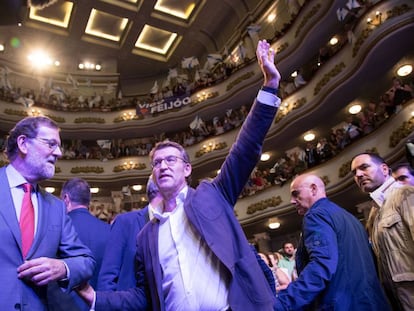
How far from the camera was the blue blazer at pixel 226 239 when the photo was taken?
75.5 inches

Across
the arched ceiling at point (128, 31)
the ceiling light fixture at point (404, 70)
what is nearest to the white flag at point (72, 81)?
the arched ceiling at point (128, 31)

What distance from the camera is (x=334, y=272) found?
2785mm

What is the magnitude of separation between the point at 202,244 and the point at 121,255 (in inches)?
36.4

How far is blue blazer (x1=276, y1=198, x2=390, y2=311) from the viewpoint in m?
2.69

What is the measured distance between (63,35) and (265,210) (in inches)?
646

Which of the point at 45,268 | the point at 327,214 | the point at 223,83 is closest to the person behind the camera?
the point at 45,268

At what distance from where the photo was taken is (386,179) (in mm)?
3590

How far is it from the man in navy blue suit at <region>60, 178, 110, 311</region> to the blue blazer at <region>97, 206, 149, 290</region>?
0.71 metres

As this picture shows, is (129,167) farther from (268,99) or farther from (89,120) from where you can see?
(268,99)

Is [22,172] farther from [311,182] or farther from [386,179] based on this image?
[386,179]

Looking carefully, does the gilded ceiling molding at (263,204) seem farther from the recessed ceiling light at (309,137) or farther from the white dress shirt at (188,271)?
the white dress shirt at (188,271)

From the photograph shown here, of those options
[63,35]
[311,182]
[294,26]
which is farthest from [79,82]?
[311,182]

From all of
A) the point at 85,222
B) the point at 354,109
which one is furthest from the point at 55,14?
the point at 85,222

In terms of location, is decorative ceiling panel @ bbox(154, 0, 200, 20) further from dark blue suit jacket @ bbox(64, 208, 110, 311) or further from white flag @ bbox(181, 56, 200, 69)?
dark blue suit jacket @ bbox(64, 208, 110, 311)
